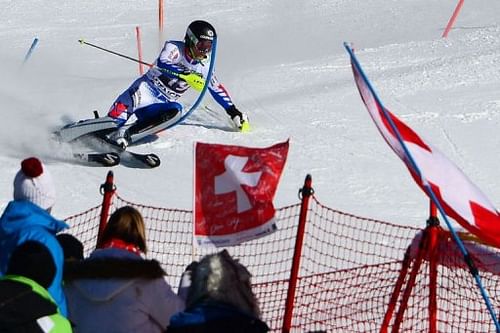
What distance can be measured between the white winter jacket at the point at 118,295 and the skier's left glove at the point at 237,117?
23.3 ft

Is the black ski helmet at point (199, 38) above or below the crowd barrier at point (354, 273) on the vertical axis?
above

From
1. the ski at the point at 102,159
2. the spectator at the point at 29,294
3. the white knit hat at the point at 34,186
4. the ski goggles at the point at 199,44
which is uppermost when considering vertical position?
the ski goggles at the point at 199,44

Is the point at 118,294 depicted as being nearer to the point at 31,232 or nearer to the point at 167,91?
the point at 31,232

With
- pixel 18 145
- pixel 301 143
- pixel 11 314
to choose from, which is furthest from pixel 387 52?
pixel 11 314

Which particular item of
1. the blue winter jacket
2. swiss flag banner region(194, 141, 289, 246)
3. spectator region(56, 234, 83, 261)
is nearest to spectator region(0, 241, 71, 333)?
the blue winter jacket

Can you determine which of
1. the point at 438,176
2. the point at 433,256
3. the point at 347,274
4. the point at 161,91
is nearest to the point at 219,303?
the point at 438,176

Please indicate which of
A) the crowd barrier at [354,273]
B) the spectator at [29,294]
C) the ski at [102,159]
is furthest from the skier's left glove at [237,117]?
the spectator at [29,294]

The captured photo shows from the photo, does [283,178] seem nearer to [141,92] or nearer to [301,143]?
[301,143]

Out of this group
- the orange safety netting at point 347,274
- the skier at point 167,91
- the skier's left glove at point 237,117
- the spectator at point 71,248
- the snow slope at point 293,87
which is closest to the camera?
the spectator at point 71,248

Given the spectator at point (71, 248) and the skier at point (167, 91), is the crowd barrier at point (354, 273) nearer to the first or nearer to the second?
Answer: the spectator at point (71, 248)

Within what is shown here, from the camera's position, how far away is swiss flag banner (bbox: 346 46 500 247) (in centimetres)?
509

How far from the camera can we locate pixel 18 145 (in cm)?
1164

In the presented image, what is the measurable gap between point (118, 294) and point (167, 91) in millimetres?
7098

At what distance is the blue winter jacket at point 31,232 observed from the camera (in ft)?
16.0
